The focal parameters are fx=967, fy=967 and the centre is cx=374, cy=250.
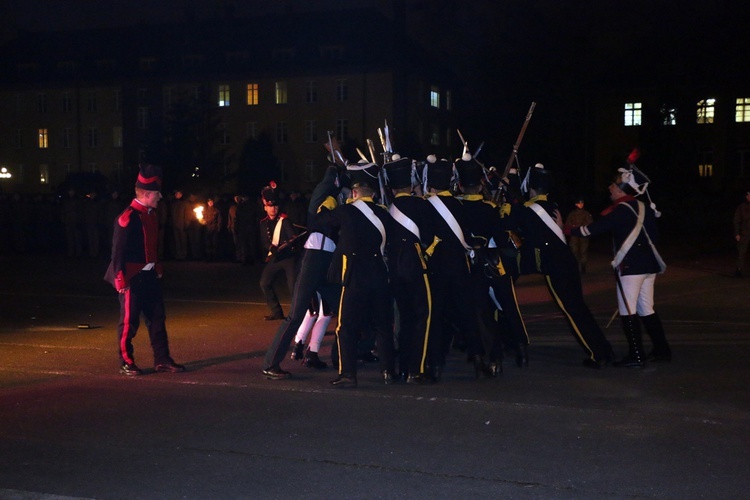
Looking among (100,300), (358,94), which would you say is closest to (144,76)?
(358,94)

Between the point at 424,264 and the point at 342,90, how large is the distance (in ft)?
171

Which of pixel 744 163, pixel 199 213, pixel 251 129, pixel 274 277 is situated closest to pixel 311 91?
pixel 251 129

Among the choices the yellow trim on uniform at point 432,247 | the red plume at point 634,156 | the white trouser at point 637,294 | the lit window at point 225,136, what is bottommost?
the white trouser at point 637,294

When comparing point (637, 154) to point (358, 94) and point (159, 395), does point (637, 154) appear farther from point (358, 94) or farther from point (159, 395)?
point (358, 94)

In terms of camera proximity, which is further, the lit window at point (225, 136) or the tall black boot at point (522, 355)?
the lit window at point (225, 136)

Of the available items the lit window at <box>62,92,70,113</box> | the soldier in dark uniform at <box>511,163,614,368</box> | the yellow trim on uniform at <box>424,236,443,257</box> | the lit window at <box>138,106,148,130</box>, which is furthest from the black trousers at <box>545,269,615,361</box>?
the lit window at <box>62,92,70,113</box>

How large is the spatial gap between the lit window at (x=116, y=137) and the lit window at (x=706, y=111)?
38.7m

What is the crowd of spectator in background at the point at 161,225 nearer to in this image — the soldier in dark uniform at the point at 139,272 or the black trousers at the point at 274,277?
the black trousers at the point at 274,277

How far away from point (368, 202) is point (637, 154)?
2.83 meters

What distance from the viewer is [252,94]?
6284 centimetres

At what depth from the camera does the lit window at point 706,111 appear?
2231 inches

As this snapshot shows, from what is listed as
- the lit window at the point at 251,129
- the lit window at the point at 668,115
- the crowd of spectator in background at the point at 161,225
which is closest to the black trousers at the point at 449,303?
the crowd of spectator in background at the point at 161,225

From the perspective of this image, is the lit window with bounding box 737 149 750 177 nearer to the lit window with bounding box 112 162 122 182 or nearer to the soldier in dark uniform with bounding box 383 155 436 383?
the lit window with bounding box 112 162 122 182

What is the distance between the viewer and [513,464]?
242 inches
